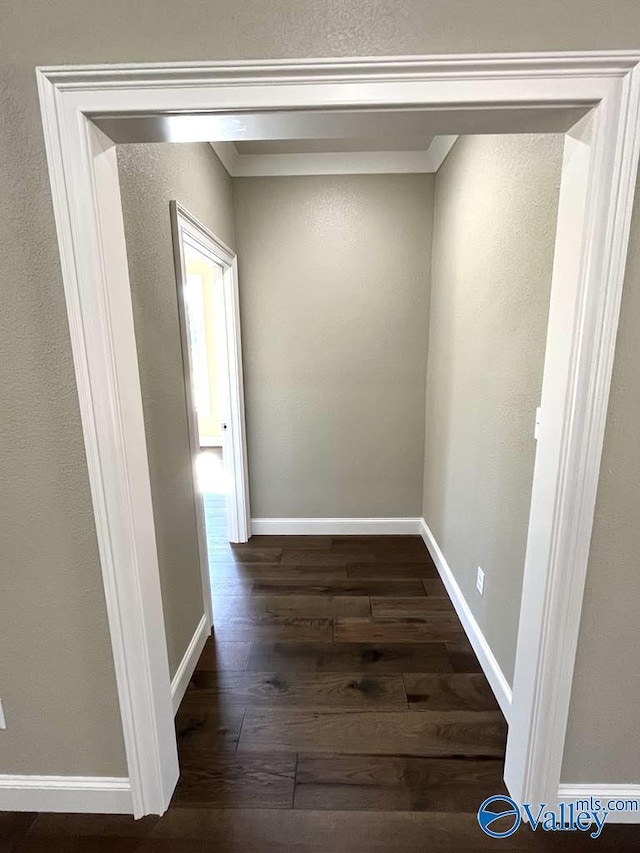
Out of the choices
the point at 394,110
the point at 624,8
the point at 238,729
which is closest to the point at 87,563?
the point at 238,729

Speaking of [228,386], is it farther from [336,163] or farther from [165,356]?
[336,163]

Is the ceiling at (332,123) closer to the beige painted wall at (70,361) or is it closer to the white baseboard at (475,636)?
the beige painted wall at (70,361)

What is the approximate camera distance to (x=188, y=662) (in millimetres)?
1953

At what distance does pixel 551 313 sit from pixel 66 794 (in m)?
2.15

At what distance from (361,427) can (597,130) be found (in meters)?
2.35

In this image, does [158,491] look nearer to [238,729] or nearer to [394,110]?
[238,729]

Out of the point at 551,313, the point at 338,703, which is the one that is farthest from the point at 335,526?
the point at 551,313

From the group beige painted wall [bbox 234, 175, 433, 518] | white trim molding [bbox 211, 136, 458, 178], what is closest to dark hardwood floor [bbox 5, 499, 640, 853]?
beige painted wall [bbox 234, 175, 433, 518]

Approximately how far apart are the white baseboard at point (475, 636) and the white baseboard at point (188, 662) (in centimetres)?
134

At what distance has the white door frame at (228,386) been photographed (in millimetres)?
1970

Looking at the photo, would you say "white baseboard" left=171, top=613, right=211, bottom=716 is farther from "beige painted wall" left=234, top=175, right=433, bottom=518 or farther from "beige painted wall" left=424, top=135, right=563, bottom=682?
"beige painted wall" left=424, top=135, right=563, bottom=682

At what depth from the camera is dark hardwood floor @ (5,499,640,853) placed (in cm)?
135

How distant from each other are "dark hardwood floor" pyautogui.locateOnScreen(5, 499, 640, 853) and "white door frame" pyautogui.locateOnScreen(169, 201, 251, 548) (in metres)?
0.48

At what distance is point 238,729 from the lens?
172 cm
